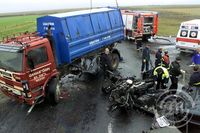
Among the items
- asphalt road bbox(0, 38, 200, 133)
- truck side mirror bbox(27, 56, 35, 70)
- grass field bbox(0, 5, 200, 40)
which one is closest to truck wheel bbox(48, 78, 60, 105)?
asphalt road bbox(0, 38, 200, 133)

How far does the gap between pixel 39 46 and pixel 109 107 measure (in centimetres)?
346

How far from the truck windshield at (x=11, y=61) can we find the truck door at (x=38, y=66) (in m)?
0.31

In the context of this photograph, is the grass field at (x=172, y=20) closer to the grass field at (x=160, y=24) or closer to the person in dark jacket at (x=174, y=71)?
the grass field at (x=160, y=24)

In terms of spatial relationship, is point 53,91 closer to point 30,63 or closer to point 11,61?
point 30,63

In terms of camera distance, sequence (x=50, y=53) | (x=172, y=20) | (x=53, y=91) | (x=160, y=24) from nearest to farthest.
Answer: (x=50, y=53)
(x=53, y=91)
(x=160, y=24)
(x=172, y=20)

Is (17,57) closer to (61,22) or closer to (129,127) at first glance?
(61,22)

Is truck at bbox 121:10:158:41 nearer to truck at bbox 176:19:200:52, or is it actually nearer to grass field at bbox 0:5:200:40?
grass field at bbox 0:5:200:40

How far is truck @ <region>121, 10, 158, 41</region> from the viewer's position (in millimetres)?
24141

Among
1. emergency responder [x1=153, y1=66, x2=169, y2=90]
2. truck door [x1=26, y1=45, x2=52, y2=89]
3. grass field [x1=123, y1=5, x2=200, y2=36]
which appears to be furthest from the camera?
grass field [x1=123, y1=5, x2=200, y2=36]

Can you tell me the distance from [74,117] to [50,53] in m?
2.54

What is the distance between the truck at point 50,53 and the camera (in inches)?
382

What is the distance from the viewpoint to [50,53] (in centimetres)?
1053

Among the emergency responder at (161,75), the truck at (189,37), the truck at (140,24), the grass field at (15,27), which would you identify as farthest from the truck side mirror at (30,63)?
the grass field at (15,27)

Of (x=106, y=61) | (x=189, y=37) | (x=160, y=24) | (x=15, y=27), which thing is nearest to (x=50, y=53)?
(x=106, y=61)
